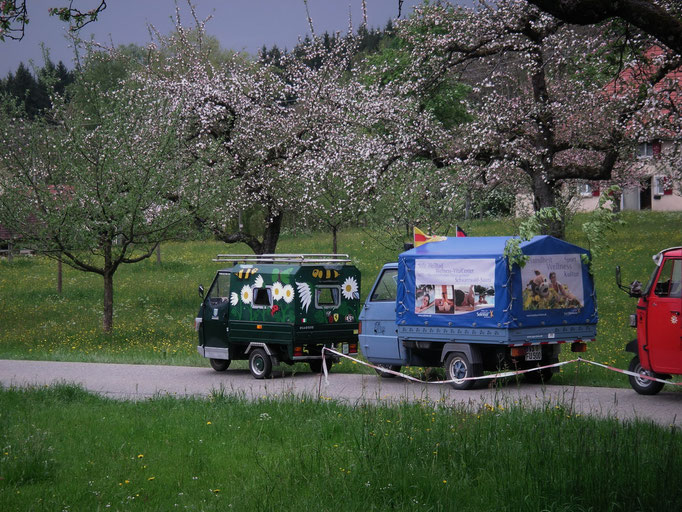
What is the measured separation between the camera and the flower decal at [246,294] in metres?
16.7

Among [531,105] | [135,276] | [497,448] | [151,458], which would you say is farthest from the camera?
[135,276]

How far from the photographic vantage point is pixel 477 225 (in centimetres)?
4941

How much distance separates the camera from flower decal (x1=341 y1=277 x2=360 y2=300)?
16781 mm

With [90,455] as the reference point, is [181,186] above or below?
above

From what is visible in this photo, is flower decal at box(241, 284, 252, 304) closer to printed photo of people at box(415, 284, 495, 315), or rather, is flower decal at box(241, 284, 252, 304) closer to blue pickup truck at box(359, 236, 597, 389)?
blue pickup truck at box(359, 236, 597, 389)

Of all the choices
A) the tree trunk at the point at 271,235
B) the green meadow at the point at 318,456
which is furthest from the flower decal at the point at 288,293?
the tree trunk at the point at 271,235

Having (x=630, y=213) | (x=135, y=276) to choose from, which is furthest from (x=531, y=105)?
(x=630, y=213)

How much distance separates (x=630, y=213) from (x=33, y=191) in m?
35.6

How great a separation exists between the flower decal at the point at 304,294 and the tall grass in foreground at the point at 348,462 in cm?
546

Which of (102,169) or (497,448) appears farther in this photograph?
(102,169)

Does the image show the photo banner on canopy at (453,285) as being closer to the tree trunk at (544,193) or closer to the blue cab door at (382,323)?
the blue cab door at (382,323)

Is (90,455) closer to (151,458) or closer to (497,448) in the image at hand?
(151,458)

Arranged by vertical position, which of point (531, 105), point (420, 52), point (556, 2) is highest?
point (420, 52)

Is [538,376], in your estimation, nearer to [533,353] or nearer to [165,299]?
[533,353]
